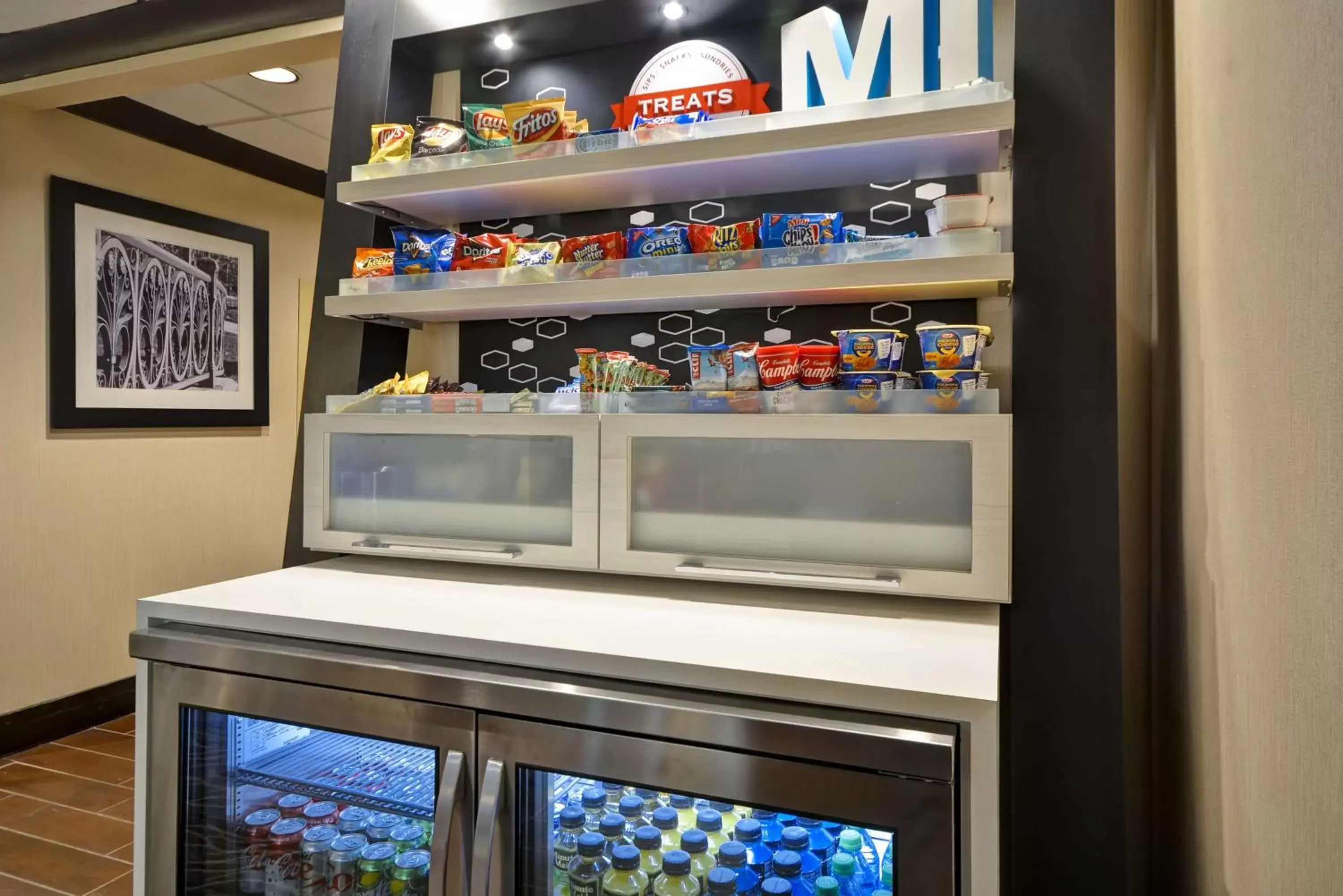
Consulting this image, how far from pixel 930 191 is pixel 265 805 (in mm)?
1729

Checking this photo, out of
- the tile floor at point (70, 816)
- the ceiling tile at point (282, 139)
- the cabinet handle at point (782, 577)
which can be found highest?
the ceiling tile at point (282, 139)

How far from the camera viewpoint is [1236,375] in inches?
37.9

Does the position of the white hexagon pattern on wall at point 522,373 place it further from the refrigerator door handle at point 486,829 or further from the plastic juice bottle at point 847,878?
the plastic juice bottle at point 847,878

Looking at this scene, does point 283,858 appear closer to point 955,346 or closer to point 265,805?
point 265,805

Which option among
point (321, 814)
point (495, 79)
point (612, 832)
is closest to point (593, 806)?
point (612, 832)

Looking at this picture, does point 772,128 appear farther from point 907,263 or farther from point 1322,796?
point 1322,796

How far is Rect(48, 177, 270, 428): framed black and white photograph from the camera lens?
10.6 feet

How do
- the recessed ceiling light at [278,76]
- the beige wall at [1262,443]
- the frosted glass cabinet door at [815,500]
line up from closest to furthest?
the beige wall at [1262,443]
the frosted glass cabinet door at [815,500]
the recessed ceiling light at [278,76]

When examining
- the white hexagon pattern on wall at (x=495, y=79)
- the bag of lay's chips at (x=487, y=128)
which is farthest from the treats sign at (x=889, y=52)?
the white hexagon pattern on wall at (x=495, y=79)

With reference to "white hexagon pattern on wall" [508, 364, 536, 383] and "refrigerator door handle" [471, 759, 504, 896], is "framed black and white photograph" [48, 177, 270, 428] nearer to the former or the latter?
"white hexagon pattern on wall" [508, 364, 536, 383]

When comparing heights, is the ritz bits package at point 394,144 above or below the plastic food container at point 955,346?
above

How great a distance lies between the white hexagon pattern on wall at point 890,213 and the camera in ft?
5.48

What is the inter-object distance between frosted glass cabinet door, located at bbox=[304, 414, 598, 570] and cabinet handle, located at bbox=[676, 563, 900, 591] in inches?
8.2

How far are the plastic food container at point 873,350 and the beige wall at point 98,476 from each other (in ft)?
10.5
